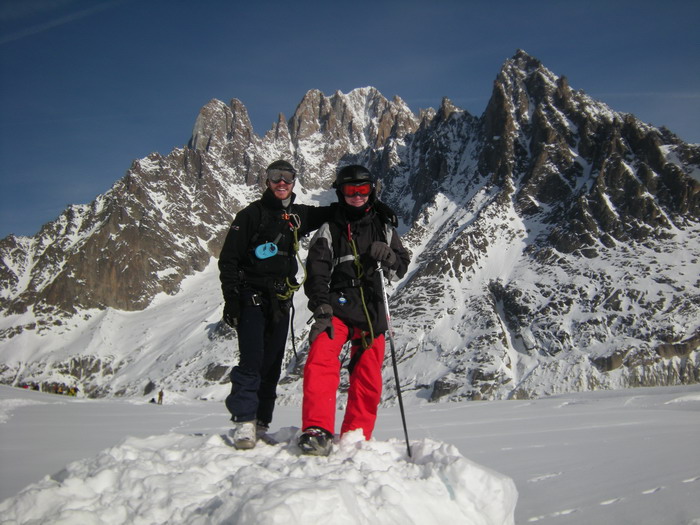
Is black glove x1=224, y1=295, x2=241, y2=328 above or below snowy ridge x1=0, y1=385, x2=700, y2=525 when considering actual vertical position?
above

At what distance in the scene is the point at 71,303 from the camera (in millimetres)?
162375

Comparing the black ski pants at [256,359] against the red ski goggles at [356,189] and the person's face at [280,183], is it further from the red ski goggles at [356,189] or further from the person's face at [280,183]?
the red ski goggles at [356,189]

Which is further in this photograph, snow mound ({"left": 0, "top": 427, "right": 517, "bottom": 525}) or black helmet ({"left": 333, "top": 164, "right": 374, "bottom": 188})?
black helmet ({"left": 333, "top": 164, "right": 374, "bottom": 188})

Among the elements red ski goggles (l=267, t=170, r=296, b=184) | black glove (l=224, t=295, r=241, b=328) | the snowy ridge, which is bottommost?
the snowy ridge

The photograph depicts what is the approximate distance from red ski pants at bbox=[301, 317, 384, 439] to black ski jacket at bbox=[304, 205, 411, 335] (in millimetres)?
177

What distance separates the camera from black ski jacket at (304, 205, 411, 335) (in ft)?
16.5

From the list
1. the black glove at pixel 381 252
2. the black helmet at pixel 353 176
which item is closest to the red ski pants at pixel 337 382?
the black glove at pixel 381 252

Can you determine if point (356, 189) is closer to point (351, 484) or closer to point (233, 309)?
point (233, 309)

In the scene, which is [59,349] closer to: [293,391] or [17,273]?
[17,273]

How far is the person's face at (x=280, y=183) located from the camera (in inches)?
218

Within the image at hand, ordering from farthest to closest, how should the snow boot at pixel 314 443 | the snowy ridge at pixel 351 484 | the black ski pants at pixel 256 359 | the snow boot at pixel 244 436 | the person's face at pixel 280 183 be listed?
the person's face at pixel 280 183 < the black ski pants at pixel 256 359 < the snow boot at pixel 244 436 < the snow boot at pixel 314 443 < the snowy ridge at pixel 351 484

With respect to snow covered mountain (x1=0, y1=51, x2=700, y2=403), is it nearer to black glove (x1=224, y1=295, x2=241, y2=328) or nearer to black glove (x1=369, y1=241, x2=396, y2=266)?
black glove (x1=224, y1=295, x2=241, y2=328)

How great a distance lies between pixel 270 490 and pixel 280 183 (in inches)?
141

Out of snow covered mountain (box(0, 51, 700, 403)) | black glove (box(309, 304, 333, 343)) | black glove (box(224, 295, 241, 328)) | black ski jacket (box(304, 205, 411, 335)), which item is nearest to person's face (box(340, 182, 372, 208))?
black ski jacket (box(304, 205, 411, 335))
